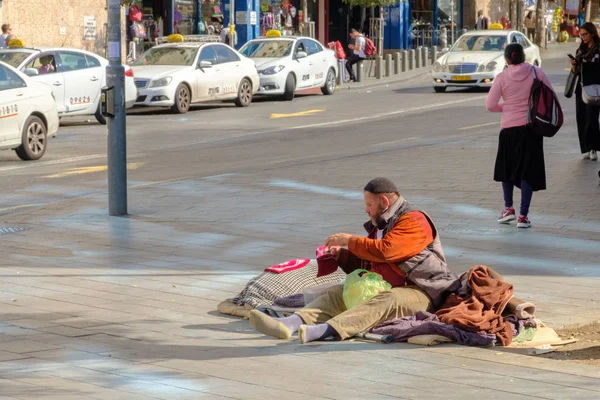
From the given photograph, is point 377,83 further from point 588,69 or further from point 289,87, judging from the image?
point 588,69

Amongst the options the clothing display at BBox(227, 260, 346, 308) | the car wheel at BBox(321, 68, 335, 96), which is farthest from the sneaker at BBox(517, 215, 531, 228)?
the car wheel at BBox(321, 68, 335, 96)

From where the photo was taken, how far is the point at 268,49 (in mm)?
30844

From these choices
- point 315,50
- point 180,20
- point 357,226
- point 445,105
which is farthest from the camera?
point 180,20

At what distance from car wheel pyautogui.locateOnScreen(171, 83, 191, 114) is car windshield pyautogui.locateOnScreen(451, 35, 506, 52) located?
8.52 meters

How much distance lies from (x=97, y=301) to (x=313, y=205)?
4937 mm

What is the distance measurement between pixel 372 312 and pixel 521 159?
4.54 metres

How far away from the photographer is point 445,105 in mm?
27250

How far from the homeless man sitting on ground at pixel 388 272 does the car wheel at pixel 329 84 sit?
2393 cm

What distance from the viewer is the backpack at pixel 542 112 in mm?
11523

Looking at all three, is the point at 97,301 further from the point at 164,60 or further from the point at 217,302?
the point at 164,60

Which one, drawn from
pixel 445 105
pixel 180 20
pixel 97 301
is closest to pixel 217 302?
pixel 97 301

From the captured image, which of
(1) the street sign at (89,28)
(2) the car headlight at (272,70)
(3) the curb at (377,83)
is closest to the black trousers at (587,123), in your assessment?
(2) the car headlight at (272,70)

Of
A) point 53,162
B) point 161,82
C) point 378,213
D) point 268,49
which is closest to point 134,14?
point 268,49

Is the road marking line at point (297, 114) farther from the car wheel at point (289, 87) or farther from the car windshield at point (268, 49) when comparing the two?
the car windshield at point (268, 49)
